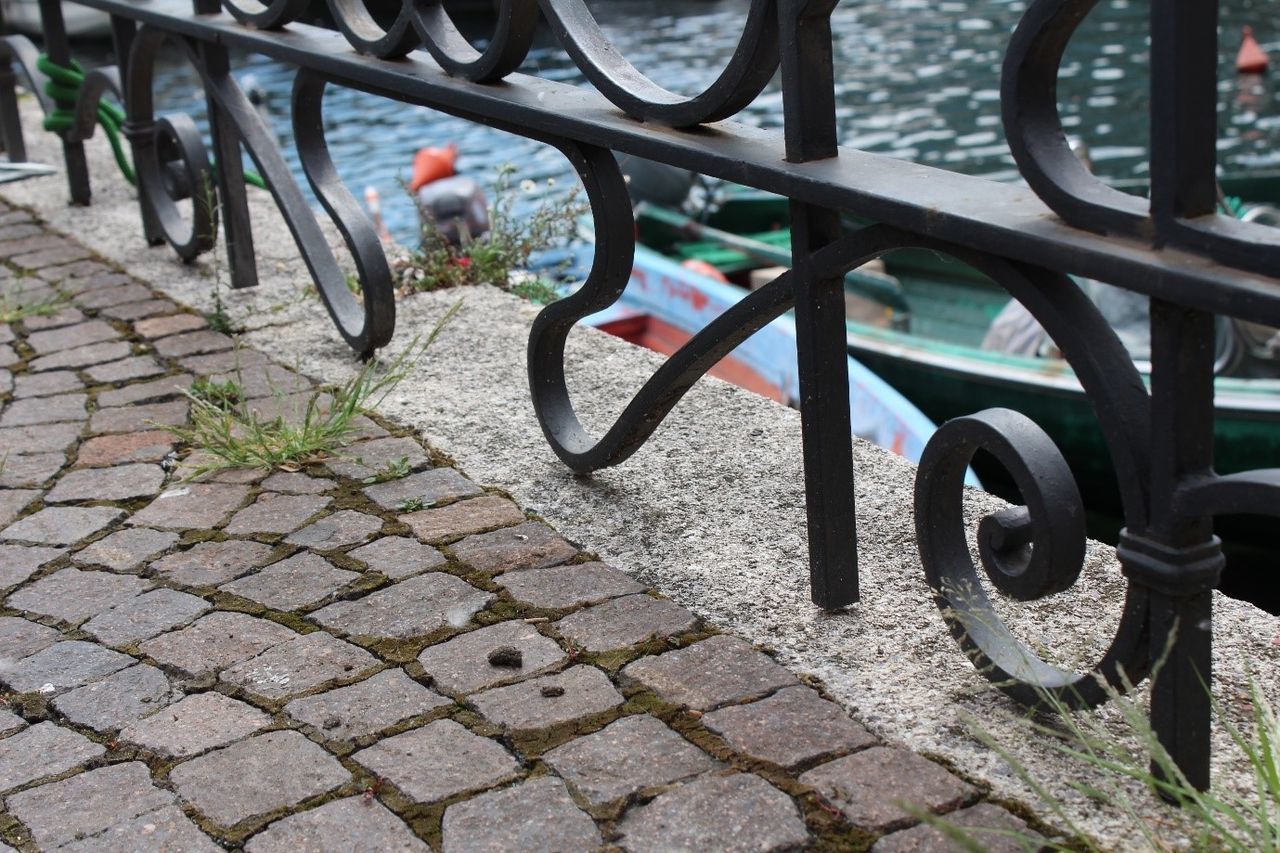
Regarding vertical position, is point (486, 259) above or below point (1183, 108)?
below

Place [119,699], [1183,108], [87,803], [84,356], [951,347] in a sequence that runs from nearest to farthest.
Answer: [1183,108]
[87,803]
[119,699]
[84,356]
[951,347]

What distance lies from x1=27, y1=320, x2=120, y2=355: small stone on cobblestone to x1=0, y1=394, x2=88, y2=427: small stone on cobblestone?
0.34m

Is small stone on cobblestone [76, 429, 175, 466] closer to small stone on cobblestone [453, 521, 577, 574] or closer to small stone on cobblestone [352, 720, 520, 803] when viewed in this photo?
small stone on cobblestone [453, 521, 577, 574]

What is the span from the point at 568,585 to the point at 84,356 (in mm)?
1833

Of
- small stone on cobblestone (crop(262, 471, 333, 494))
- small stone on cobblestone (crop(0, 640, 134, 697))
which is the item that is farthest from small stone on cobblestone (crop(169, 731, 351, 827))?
small stone on cobblestone (crop(262, 471, 333, 494))

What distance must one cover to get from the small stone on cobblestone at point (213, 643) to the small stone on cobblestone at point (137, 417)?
0.93 meters

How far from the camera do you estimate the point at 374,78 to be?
2.94 meters

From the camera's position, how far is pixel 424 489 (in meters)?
2.74

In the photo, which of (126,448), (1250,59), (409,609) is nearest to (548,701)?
(409,609)

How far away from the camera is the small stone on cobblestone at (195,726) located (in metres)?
1.97

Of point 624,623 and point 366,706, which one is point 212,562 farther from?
point 624,623

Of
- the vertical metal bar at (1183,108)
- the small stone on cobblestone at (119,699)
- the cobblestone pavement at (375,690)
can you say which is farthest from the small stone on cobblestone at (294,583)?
the vertical metal bar at (1183,108)

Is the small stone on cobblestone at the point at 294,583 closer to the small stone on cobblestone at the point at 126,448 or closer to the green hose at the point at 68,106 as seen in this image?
the small stone on cobblestone at the point at 126,448

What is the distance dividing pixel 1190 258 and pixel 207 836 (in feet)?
4.29
